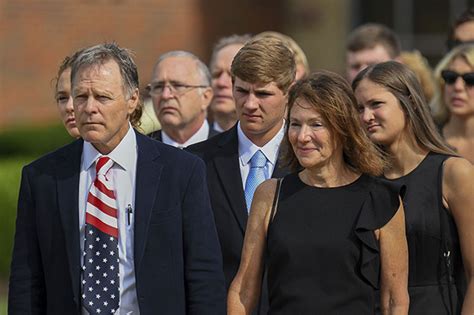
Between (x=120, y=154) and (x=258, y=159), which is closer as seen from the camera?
(x=120, y=154)

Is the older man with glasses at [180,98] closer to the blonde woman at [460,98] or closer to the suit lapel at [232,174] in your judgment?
the suit lapel at [232,174]

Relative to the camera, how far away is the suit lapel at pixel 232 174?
615 cm

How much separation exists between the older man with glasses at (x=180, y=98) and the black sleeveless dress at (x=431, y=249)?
227cm

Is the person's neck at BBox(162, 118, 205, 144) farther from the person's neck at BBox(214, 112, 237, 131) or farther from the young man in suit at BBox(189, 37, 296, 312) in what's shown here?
Answer: the young man in suit at BBox(189, 37, 296, 312)

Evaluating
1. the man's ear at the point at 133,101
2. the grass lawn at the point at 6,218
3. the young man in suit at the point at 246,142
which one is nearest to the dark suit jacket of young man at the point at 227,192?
the young man in suit at the point at 246,142

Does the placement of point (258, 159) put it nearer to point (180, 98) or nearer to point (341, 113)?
point (341, 113)

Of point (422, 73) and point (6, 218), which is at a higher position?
point (422, 73)

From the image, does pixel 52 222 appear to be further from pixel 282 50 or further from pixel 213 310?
pixel 282 50

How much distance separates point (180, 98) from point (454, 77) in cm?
Result: 175

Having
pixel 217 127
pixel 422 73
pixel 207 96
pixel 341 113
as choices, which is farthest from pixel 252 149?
pixel 422 73

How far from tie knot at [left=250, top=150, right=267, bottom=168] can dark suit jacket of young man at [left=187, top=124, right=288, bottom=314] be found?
3.6 inches

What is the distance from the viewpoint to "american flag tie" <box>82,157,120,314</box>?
523 cm

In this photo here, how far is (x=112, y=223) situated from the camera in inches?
209

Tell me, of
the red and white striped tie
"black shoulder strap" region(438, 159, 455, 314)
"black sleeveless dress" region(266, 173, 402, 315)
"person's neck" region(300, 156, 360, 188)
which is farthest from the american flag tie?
"black shoulder strap" region(438, 159, 455, 314)
